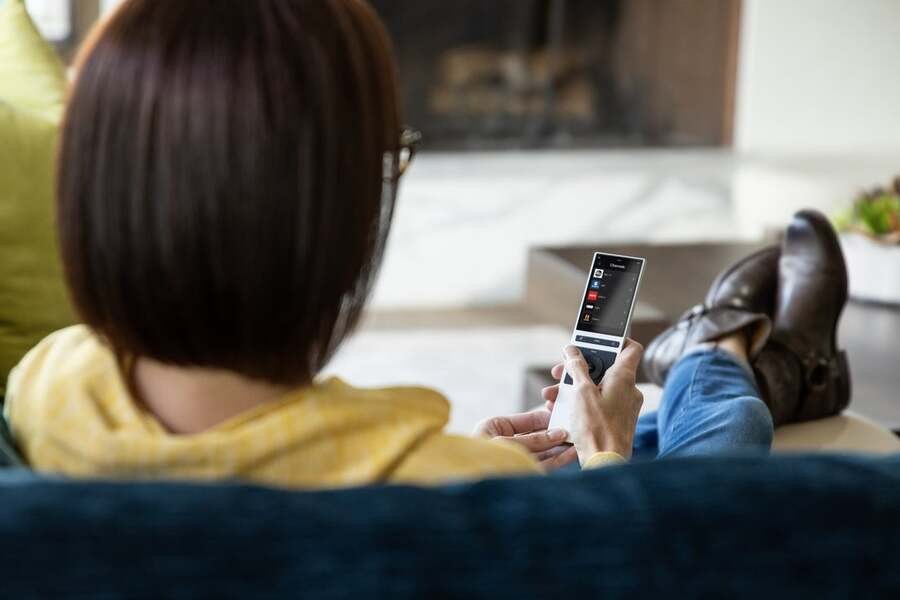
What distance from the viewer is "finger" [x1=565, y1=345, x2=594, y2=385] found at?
36.6 inches

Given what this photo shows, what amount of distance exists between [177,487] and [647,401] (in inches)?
39.8

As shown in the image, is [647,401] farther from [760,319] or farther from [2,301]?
[2,301]

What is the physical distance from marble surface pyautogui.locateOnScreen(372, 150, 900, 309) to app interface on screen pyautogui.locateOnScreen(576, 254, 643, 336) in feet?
7.77

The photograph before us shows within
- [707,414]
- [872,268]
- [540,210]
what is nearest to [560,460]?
[707,414]

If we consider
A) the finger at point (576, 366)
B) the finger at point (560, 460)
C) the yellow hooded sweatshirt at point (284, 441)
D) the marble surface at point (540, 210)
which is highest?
the yellow hooded sweatshirt at point (284, 441)

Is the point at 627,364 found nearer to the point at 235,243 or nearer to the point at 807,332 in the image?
the point at 235,243

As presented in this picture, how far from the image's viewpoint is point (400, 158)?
684mm

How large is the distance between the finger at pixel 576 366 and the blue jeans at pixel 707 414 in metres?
0.17

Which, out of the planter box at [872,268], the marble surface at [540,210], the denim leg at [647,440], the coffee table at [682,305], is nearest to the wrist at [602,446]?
the denim leg at [647,440]

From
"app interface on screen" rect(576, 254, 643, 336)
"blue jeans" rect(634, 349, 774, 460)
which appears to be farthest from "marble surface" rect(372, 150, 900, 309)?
"app interface on screen" rect(576, 254, 643, 336)

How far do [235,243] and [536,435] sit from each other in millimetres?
386

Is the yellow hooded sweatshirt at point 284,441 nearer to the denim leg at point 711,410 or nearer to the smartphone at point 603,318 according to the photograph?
the smartphone at point 603,318

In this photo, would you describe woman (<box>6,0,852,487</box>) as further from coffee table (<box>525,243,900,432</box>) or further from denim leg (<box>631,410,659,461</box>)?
coffee table (<box>525,243,900,432</box>)

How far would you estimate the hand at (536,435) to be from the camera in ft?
3.01
